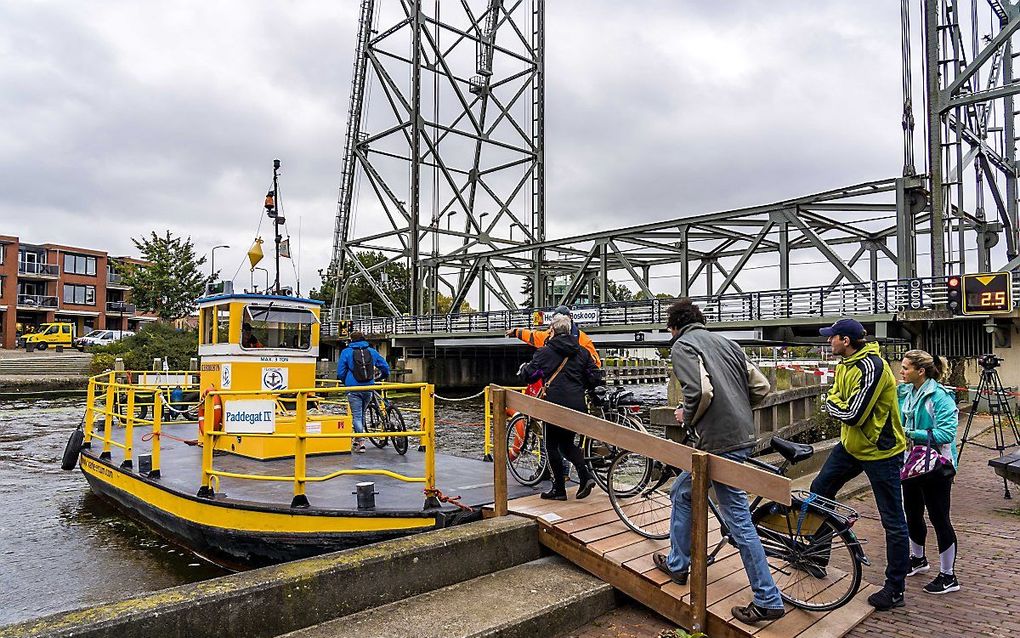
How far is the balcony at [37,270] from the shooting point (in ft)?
179

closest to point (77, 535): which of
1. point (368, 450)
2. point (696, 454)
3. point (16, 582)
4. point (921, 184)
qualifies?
point (16, 582)

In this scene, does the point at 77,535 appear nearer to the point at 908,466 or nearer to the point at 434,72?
the point at 908,466

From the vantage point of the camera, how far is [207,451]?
6766 millimetres

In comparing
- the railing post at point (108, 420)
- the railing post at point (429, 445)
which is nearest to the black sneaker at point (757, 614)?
the railing post at point (429, 445)

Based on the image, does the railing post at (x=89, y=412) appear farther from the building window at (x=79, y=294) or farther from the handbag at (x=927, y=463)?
the building window at (x=79, y=294)

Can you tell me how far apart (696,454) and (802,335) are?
2281 cm

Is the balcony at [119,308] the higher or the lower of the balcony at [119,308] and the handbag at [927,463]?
the higher

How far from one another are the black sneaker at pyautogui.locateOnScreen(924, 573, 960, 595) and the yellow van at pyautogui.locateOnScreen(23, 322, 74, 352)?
5519 cm

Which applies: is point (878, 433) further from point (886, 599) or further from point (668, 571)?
point (668, 571)

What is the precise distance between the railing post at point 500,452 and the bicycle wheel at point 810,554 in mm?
1897

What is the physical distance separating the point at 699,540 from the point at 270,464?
19.4 ft

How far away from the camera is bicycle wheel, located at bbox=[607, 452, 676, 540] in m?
5.73

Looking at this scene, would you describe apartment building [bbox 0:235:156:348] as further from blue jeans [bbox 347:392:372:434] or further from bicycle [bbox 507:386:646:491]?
bicycle [bbox 507:386:646:491]

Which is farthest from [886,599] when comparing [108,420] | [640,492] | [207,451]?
[108,420]
